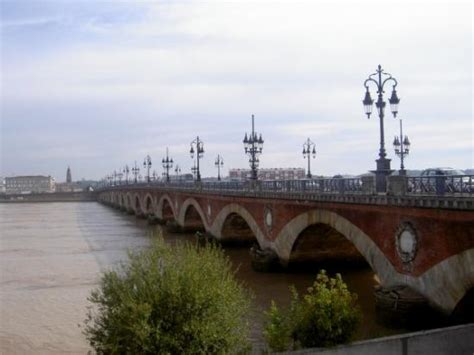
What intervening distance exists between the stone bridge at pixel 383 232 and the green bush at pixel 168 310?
603 cm

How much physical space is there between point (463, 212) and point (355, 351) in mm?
4674

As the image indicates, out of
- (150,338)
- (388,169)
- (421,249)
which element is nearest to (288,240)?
(388,169)

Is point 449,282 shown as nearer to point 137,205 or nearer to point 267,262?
point 267,262

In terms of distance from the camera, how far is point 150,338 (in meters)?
10.2

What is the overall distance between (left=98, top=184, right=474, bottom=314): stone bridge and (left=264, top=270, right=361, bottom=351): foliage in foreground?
3605mm

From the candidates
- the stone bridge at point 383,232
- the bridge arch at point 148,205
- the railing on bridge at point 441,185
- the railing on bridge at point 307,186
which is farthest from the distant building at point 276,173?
the railing on bridge at point 441,185

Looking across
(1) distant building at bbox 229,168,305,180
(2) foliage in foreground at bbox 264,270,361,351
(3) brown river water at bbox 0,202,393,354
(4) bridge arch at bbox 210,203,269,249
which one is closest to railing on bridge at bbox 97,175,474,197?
(4) bridge arch at bbox 210,203,269,249

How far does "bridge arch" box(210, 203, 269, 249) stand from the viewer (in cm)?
2919

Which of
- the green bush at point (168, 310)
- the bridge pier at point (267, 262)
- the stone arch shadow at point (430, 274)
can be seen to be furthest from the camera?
the bridge pier at point (267, 262)

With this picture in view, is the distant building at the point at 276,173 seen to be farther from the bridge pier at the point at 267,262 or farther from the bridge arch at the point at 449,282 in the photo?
the bridge arch at the point at 449,282

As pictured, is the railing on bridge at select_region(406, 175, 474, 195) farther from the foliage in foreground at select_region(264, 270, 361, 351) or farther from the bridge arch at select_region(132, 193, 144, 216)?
the bridge arch at select_region(132, 193, 144, 216)

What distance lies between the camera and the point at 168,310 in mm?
10570

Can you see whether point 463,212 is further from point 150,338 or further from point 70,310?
point 70,310

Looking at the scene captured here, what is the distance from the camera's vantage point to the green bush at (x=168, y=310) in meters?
10.3
